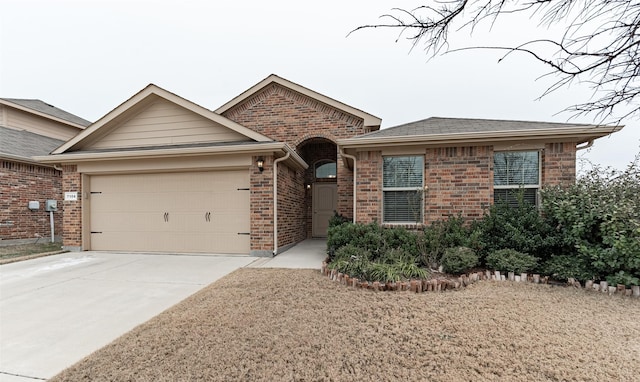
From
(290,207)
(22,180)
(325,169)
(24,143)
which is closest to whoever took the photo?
(290,207)

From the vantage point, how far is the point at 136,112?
7691 mm

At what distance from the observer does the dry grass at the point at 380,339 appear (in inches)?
79.6

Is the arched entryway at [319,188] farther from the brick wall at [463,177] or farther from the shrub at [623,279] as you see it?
the shrub at [623,279]

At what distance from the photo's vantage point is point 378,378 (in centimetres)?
194

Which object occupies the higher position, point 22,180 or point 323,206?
point 22,180

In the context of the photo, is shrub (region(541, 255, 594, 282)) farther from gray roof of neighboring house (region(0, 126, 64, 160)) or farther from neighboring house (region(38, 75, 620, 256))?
gray roof of neighboring house (region(0, 126, 64, 160))

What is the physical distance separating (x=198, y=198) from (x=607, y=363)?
756 centimetres

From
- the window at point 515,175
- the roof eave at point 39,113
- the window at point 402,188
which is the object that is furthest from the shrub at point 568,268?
the roof eave at point 39,113

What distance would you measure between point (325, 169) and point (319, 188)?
83cm

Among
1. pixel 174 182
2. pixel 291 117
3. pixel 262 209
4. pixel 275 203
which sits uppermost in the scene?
pixel 291 117

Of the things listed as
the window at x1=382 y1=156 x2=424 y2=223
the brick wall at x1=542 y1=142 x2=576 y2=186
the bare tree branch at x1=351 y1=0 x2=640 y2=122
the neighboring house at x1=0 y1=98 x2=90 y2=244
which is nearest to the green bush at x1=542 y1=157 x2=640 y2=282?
the brick wall at x1=542 y1=142 x2=576 y2=186

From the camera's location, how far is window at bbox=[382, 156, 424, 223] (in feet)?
20.3

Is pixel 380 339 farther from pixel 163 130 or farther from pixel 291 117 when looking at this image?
pixel 291 117

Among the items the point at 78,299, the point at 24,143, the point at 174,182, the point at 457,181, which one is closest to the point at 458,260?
the point at 457,181
